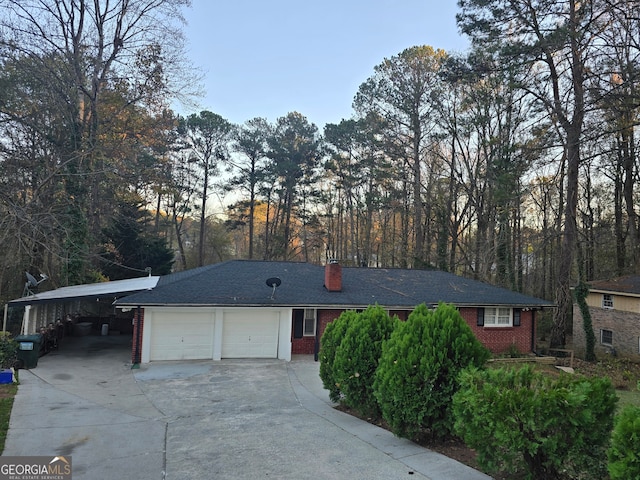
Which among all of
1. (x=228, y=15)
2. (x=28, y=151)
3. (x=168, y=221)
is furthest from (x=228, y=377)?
(x=168, y=221)

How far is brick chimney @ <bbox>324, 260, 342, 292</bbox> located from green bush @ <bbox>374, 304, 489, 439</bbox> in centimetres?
992

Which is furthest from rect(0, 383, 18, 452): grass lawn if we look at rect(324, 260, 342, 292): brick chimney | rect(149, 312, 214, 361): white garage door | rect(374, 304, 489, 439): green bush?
rect(324, 260, 342, 292): brick chimney

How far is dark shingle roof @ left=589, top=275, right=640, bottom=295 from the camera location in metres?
19.8

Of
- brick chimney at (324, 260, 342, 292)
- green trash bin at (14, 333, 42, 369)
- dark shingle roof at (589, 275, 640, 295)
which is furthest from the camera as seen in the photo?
dark shingle roof at (589, 275, 640, 295)

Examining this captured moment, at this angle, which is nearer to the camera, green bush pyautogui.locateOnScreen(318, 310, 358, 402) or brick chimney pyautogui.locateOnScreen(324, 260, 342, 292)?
green bush pyautogui.locateOnScreen(318, 310, 358, 402)

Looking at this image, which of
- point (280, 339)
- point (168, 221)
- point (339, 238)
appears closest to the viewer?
point (280, 339)

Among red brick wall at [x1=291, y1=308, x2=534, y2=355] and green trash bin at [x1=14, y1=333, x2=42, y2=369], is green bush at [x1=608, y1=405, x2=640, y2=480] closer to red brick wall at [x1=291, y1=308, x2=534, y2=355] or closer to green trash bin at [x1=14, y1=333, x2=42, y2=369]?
red brick wall at [x1=291, y1=308, x2=534, y2=355]

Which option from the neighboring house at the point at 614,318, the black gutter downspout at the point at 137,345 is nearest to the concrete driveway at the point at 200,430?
the black gutter downspout at the point at 137,345

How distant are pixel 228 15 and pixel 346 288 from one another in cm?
1139

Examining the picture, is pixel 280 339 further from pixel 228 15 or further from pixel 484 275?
pixel 484 275

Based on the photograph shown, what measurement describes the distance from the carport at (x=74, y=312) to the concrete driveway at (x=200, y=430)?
2.07 meters

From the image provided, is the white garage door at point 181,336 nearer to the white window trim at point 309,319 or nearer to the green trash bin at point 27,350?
the green trash bin at point 27,350

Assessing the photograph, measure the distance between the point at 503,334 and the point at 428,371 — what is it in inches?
517

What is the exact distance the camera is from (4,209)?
1079 cm
